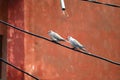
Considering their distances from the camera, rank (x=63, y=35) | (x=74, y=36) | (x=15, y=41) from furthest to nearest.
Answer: (x=74, y=36)
(x=63, y=35)
(x=15, y=41)

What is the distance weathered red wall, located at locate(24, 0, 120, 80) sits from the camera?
410 inches

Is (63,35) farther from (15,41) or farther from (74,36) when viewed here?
(15,41)

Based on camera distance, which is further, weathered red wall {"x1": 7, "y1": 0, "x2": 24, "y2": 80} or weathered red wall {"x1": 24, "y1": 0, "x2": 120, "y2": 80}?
weathered red wall {"x1": 24, "y1": 0, "x2": 120, "y2": 80}

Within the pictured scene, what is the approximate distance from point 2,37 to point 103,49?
2096mm

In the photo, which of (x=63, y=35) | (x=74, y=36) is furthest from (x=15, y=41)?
(x=74, y=36)

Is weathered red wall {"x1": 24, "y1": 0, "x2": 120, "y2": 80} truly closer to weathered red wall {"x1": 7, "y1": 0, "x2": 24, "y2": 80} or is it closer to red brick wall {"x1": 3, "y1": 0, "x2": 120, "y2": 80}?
red brick wall {"x1": 3, "y1": 0, "x2": 120, "y2": 80}

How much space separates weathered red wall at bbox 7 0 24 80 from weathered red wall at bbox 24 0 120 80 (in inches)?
4.1

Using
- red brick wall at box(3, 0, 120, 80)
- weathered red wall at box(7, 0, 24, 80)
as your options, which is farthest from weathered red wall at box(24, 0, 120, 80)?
weathered red wall at box(7, 0, 24, 80)

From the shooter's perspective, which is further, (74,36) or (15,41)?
(74,36)

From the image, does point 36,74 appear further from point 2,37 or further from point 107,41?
point 107,41

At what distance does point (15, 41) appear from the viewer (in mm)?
10398

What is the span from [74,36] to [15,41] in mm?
1249

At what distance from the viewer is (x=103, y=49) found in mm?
11312

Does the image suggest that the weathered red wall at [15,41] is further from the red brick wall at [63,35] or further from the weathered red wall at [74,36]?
the weathered red wall at [74,36]
